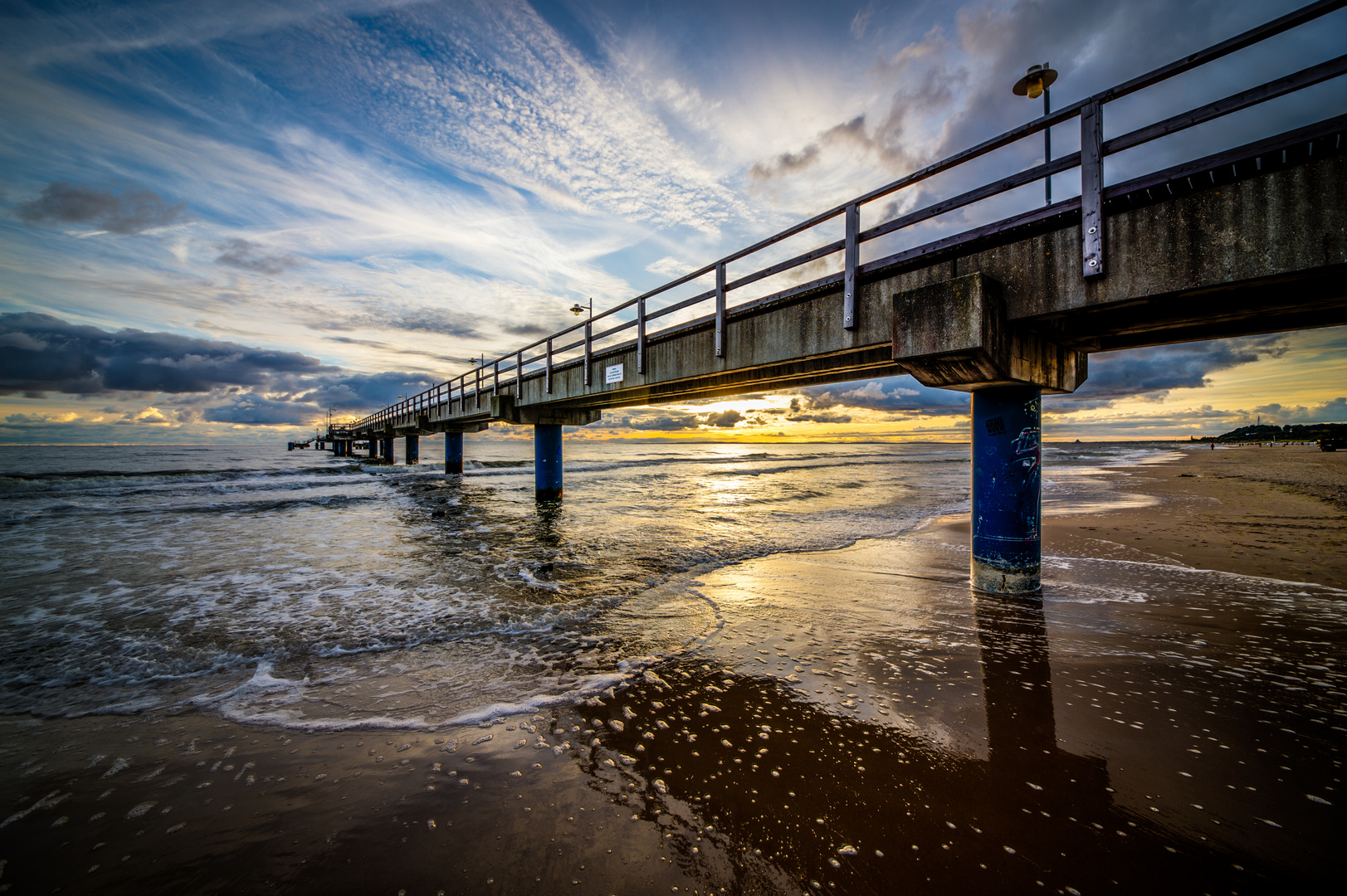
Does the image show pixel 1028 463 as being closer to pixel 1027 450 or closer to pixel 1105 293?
pixel 1027 450

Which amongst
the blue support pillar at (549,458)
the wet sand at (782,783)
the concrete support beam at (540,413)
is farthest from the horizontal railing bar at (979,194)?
the blue support pillar at (549,458)

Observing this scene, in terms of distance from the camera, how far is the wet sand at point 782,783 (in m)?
2.44

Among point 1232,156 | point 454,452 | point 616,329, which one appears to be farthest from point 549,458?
point 1232,156

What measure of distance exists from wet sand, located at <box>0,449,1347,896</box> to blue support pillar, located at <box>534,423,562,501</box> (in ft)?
54.0

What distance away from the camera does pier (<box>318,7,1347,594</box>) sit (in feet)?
13.8

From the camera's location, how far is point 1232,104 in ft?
13.8

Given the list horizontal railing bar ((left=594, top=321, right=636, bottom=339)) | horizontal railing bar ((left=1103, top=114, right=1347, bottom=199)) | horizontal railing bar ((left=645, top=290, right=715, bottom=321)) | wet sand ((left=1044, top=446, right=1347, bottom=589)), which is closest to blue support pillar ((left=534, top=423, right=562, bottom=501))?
horizontal railing bar ((left=594, top=321, right=636, bottom=339))

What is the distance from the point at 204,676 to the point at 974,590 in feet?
31.2

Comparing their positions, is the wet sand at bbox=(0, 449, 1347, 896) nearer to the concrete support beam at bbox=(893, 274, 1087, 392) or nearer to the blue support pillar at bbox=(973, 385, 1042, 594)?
the blue support pillar at bbox=(973, 385, 1042, 594)

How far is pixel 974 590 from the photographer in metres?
7.12

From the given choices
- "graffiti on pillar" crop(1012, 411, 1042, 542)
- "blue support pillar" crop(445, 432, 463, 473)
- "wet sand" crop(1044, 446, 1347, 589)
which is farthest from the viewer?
"blue support pillar" crop(445, 432, 463, 473)

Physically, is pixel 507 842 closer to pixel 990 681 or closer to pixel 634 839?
pixel 634 839

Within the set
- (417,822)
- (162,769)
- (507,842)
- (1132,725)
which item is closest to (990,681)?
(1132,725)

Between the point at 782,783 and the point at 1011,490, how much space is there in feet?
18.8
